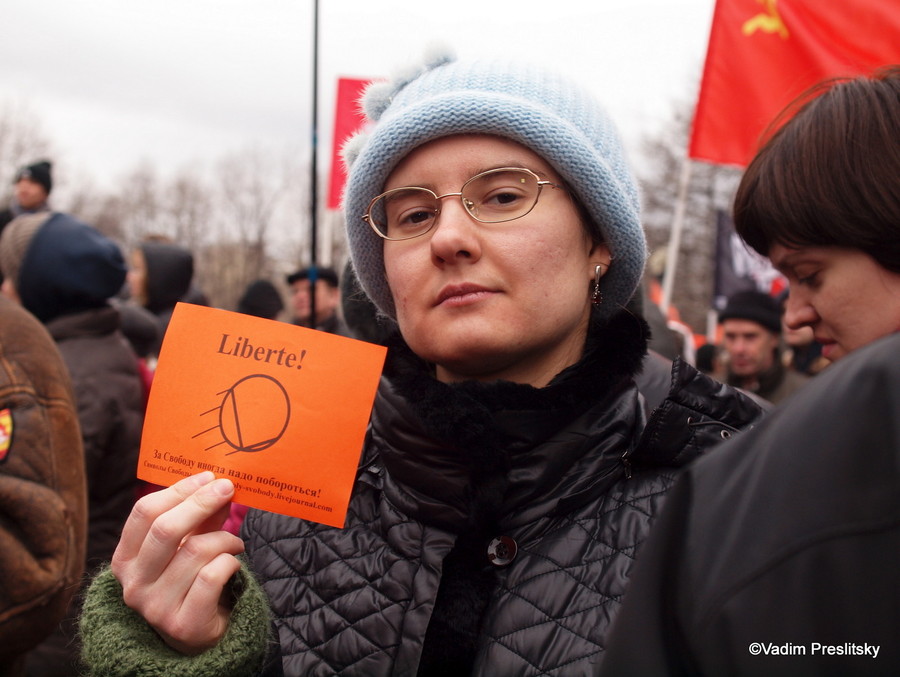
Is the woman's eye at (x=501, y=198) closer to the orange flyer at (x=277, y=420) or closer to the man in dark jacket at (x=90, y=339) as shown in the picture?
the orange flyer at (x=277, y=420)

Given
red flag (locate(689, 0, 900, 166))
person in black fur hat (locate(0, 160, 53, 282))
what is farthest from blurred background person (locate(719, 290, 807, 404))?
person in black fur hat (locate(0, 160, 53, 282))

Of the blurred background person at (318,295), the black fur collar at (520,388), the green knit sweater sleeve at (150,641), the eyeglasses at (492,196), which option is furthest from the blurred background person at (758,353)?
the green knit sweater sleeve at (150,641)

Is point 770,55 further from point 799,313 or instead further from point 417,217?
point 417,217

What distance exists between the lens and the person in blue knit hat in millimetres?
1340

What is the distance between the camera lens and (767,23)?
4.70m

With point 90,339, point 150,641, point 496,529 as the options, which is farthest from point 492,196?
point 90,339

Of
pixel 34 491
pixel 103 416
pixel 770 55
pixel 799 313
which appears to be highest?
pixel 770 55

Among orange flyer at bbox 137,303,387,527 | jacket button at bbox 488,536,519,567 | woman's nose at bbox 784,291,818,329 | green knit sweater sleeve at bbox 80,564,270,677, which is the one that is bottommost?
green knit sweater sleeve at bbox 80,564,270,677

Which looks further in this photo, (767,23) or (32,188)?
(32,188)

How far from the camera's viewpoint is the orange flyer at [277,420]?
1.38 metres

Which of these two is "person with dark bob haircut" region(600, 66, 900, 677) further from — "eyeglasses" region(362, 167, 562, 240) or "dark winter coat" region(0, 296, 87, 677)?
"dark winter coat" region(0, 296, 87, 677)

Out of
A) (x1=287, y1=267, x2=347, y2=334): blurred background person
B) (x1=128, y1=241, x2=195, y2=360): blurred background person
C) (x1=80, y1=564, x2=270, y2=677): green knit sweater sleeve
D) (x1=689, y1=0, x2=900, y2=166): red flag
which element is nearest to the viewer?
(x1=80, y1=564, x2=270, y2=677): green knit sweater sleeve

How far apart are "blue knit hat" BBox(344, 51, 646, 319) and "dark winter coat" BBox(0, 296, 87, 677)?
1.07 m

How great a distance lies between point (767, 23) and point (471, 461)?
→ 171 inches
